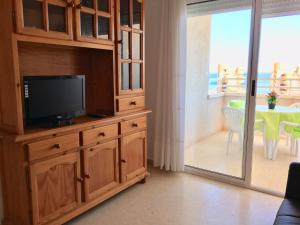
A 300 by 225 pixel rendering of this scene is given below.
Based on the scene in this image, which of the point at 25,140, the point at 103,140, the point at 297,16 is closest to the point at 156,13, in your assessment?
the point at 297,16

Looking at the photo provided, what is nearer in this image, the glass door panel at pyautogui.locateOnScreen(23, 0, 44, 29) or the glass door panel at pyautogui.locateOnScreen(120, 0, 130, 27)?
the glass door panel at pyautogui.locateOnScreen(23, 0, 44, 29)

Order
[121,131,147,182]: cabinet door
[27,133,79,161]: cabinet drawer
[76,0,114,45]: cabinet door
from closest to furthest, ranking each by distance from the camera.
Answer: [27,133,79,161]: cabinet drawer, [76,0,114,45]: cabinet door, [121,131,147,182]: cabinet door

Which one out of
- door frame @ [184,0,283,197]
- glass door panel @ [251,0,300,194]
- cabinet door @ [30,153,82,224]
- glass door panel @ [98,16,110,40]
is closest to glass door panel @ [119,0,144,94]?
glass door panel @ [98,16,110,40]

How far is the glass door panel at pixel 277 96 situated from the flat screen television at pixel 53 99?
1.95 metres

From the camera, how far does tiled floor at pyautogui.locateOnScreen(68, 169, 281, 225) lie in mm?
2250

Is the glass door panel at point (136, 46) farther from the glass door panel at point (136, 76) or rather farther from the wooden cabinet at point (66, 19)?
the wooden cabinet at point (66, 19)

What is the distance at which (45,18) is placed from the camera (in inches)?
71.9

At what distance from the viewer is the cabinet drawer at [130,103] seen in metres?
2.57

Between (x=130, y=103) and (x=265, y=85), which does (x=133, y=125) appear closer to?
(x=130, y=103)

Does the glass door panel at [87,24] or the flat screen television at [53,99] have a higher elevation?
the glass door panel at [87,24]

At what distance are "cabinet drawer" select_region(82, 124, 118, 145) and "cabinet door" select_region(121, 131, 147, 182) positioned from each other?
7.2 inches

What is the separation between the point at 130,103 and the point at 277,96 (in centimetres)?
189

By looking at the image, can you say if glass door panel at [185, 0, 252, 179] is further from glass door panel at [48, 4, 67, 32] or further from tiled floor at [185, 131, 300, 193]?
glass door panel at [48, 4, 67, 32]

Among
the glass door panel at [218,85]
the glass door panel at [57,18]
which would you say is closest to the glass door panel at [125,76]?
the glass door panel at [57,18]
